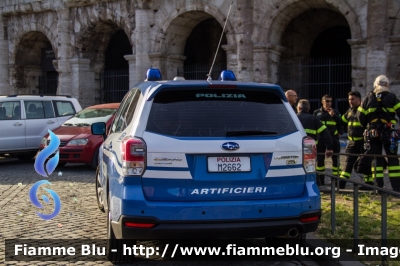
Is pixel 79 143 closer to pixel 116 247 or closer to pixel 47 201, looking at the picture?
pixel 47 201

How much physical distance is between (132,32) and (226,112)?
1654 cm

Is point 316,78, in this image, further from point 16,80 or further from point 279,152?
point 279,152

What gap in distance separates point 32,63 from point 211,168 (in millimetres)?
22793

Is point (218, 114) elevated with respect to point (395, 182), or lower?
elevated

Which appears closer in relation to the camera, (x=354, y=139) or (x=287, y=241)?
(x=287, y=241)

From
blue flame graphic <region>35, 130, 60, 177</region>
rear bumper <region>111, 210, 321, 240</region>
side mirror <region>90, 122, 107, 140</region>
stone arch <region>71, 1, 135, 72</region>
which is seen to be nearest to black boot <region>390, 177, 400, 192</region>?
rear bumper <region>111, 210, 321, 240</region>

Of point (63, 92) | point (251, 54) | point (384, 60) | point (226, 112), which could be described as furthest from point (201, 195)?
point (63, 92)

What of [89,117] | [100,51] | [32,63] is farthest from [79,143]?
[32,63]

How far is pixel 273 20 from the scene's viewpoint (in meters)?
17.9

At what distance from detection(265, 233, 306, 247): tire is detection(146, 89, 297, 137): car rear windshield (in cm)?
119

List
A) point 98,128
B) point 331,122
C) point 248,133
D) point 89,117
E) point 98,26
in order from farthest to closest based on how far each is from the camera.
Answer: point 98,26 → point 89,117 → point 331,122 → point 98,128 → point 248,133

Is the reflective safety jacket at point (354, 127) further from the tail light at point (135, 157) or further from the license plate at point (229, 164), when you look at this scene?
the tail light at point (135, 157)

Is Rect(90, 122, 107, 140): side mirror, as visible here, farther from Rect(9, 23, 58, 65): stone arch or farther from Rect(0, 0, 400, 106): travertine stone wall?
Rect(9, 23, 58, 65): stone arch

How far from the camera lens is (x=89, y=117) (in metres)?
13.9
